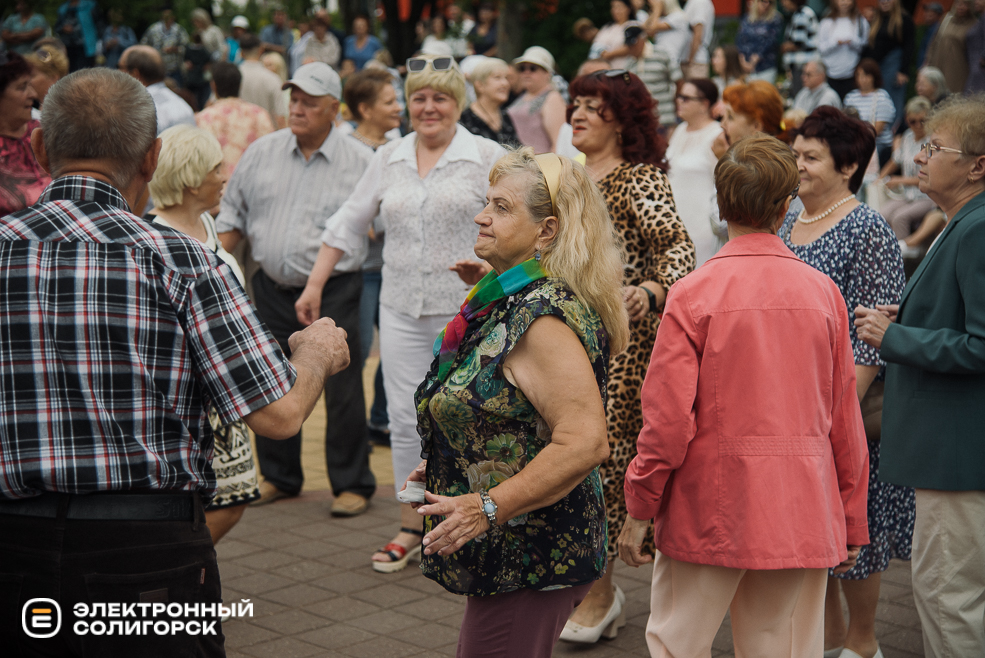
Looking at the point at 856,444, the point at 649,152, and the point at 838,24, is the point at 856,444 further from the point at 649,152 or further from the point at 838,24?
the point at 838,24

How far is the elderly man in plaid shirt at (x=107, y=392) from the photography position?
234cm

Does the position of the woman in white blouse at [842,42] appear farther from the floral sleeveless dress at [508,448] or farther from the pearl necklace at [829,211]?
the floral sleeveless dress at [508,448]

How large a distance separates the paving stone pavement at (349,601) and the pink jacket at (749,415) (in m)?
1.53

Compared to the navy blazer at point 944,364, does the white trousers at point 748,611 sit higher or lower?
lower

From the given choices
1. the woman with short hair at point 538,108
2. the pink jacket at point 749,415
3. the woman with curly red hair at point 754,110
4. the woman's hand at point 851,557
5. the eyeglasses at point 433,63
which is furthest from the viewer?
the woman with short hair at point 538,108

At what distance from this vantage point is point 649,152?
14.9 feet

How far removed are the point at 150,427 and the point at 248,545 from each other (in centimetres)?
349

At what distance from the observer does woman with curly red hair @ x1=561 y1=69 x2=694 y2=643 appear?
4328mm

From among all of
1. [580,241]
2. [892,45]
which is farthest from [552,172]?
[892,45]

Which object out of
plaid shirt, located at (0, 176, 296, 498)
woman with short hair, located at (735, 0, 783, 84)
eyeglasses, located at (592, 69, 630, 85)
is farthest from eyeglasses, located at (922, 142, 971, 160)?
woman with short hair, located at (735, 0, 783, 84)

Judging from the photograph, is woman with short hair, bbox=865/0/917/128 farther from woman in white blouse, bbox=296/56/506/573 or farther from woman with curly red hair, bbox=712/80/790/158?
woman in white blouse, bbox=296/56/506/573

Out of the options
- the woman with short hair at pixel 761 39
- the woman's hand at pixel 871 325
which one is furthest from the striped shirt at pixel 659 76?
the woman's hand at pixel 871 325

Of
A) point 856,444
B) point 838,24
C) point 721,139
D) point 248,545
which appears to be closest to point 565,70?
point 838,24

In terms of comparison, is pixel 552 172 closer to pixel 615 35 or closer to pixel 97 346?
pixel 97 346
